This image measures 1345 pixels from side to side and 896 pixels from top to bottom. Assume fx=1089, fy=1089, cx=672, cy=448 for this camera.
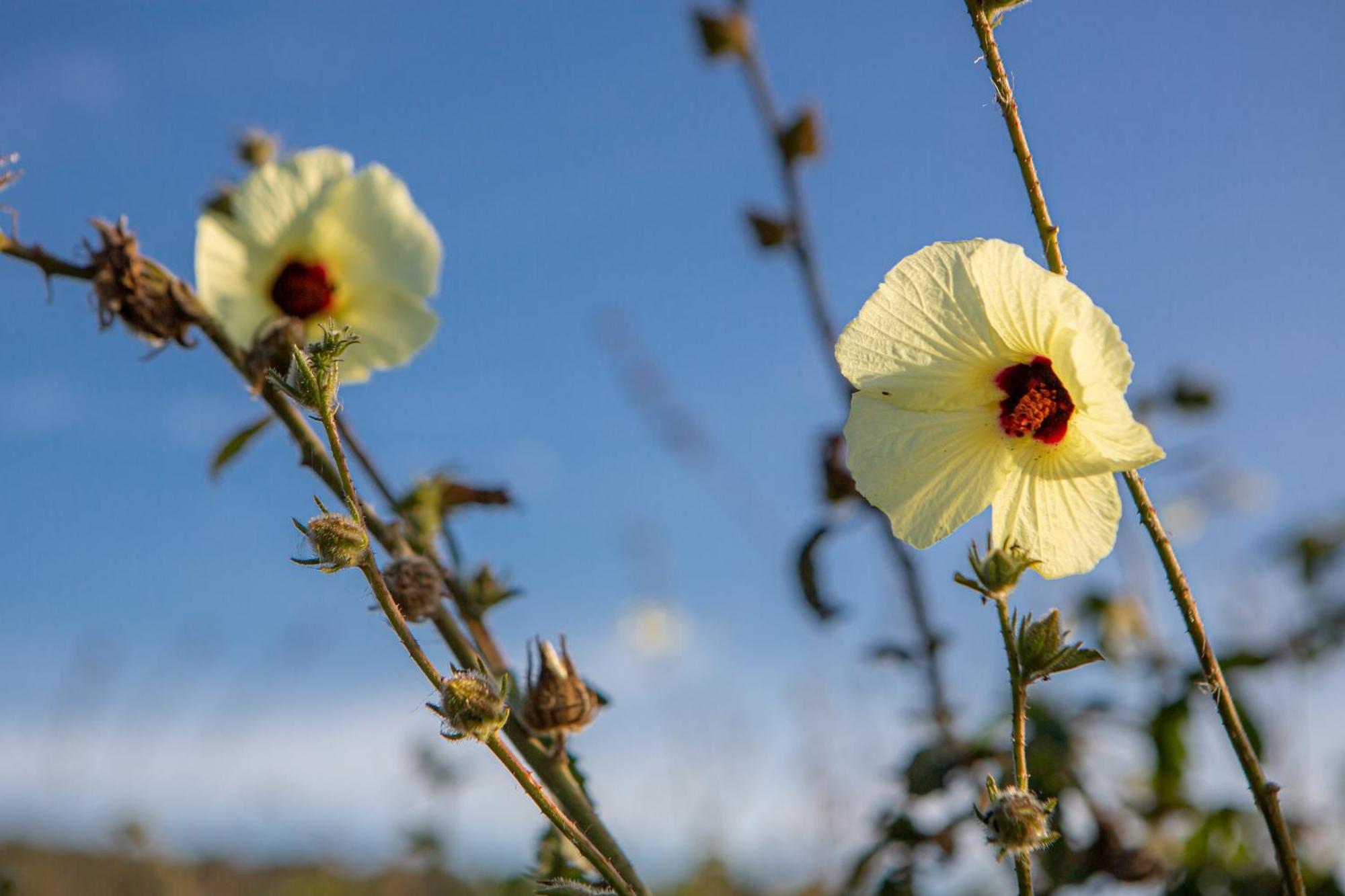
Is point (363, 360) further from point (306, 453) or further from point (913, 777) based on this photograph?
point (913, 777)

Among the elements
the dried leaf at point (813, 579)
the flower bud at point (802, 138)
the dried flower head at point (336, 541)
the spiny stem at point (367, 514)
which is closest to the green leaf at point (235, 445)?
the spiny stem at point (367, 514)

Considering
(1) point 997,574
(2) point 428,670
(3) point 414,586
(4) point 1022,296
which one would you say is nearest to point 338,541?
(2) point 428,670

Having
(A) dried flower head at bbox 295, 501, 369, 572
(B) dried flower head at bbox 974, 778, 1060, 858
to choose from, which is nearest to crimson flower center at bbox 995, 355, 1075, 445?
(B) dried flower head at bbox 974, 778, 1060, 858

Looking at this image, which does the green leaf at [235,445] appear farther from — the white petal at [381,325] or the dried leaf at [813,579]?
the dried leaf at [813,579]

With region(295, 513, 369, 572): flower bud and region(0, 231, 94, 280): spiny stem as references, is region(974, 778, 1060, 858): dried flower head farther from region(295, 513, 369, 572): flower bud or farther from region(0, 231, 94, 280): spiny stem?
region(0, 231, 94, 280): spiny stem

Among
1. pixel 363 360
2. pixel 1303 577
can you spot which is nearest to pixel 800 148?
pixel 363 360

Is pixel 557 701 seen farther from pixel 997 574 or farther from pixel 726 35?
pixel 726 35
